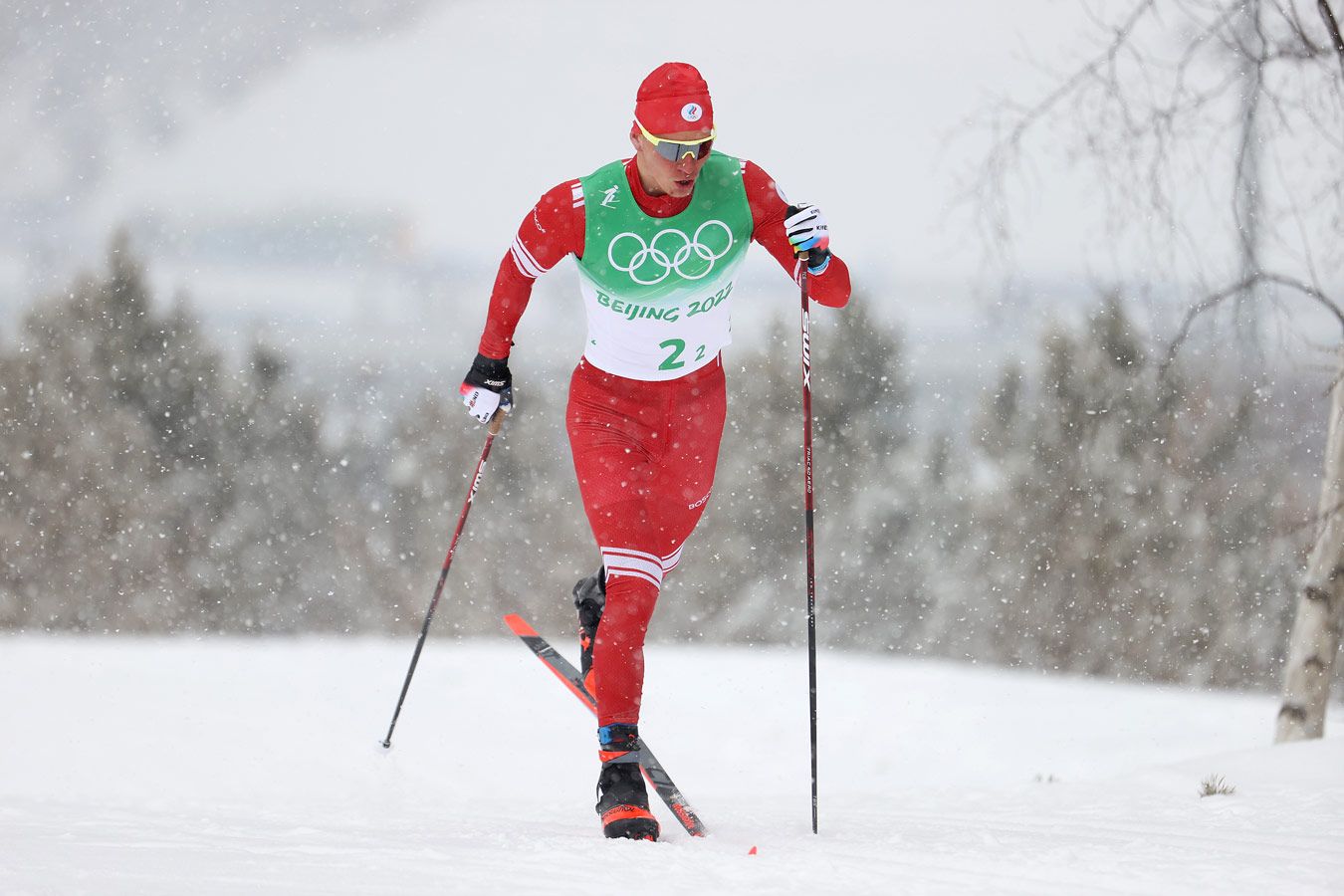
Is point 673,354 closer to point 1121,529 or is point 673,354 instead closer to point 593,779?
point 593,779

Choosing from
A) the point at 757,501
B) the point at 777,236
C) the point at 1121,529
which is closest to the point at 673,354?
the point at 777,236

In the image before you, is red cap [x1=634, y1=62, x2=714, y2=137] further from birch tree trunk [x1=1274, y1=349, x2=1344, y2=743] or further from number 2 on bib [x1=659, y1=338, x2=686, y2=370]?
birch tree trunk [x1=1274, y1=349, x2=1344, y2=743]

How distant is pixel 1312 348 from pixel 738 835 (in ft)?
15.3

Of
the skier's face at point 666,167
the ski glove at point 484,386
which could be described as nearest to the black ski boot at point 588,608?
the ski glove at point 484,386

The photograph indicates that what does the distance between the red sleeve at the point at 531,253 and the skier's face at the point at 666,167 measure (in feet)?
0.78

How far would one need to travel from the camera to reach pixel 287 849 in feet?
9.09

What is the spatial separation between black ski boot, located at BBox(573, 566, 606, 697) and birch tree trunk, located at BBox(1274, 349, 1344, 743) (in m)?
4.05

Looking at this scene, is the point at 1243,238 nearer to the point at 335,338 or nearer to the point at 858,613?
the point at 858,613

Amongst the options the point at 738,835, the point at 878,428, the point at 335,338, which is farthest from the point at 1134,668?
the point at 738,835

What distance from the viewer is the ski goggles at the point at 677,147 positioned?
3512 millimetres

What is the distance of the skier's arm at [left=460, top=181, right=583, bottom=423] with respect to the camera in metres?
3.78

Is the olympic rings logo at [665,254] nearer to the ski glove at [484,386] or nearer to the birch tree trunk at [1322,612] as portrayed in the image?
the ski glove at [484,386]

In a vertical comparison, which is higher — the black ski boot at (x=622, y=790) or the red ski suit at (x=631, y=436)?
the red ski suit at (x=631, y=436)

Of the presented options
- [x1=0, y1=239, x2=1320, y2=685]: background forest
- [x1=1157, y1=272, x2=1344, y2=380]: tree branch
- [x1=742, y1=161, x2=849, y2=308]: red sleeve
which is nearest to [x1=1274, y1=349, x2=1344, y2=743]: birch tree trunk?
[x1=1157, y1=272, x2=1344, y2=380]: tree branch
